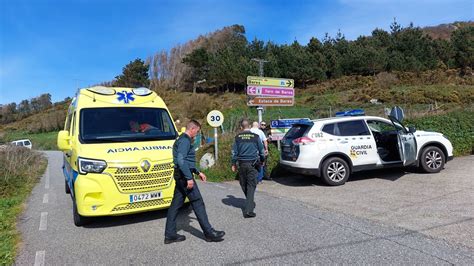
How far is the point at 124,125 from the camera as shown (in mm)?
6633

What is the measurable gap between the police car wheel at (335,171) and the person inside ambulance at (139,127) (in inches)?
174

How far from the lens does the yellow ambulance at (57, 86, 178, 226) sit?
18.2 feet

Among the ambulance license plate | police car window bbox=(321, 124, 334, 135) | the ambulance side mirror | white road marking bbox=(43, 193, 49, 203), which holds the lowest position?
white road marking bbox=(43, 193, 49, 203)

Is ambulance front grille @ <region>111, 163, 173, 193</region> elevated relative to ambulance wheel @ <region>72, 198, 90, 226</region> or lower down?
elevated

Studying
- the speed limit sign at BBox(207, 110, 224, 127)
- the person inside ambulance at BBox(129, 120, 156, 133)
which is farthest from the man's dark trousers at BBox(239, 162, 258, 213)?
the speed limit sign at BBox(207, 110, 224, 127)

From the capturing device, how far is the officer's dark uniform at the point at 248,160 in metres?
6.45

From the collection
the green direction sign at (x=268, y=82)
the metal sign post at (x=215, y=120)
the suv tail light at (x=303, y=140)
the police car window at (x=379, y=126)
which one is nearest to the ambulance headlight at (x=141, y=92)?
the suv tail light at (x=303, y=140)

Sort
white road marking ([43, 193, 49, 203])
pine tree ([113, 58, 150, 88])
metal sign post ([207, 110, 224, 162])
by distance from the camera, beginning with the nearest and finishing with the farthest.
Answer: white road marking ([43, 193, 49, 203]) → metal sign post ([207, 110, 224, 162]) → pine tree ([113, 58, 150, 88])

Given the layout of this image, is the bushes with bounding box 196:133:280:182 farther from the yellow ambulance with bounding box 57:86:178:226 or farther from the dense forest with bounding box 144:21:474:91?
the dense forest with bounding box 144:21:474:91

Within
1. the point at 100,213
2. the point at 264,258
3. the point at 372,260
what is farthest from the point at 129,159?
the point at 372,260

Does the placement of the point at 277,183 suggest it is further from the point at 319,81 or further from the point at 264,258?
the point at 319,81

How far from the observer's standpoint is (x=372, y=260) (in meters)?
4.12

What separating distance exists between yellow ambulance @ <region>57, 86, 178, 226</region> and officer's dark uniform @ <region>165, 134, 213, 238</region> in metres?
0.79

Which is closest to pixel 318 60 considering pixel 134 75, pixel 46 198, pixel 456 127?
pixel 134 75
